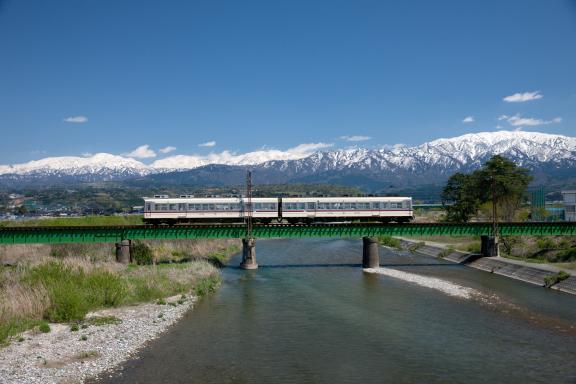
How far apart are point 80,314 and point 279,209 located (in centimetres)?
3058

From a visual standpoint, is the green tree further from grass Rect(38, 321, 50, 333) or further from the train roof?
grass Rect(38, 321, 50, 333)

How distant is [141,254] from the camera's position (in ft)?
185

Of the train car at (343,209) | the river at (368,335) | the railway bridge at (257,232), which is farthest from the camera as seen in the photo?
the train car at (343,209)

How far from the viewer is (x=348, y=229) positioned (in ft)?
183

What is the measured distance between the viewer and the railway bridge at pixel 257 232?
51.5 meters

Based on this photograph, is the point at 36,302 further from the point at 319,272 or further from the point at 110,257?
the point at 319,272

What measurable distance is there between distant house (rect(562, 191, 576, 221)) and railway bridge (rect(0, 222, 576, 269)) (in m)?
41.9

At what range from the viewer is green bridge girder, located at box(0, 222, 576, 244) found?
51.4 m

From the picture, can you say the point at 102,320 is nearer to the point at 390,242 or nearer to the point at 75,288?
the point at 75,288

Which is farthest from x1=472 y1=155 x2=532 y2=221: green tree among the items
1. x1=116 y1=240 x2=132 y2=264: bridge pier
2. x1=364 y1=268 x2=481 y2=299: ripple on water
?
x1=116 y1=240 x2=132 y2=264: bridge pier

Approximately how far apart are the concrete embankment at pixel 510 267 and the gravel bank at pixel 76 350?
34.0 m

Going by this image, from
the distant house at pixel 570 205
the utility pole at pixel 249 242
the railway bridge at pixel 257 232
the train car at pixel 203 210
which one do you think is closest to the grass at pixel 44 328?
the railway bridge at pixel 257 232

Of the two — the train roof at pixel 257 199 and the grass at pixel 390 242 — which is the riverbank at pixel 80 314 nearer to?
the train roof at pixel 257 199

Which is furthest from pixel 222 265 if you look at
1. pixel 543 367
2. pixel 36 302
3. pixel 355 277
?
pixel 543 367
